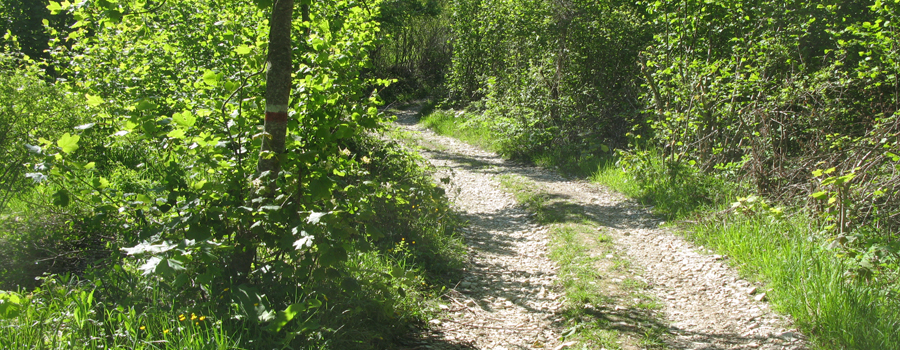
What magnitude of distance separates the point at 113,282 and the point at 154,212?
0.68 m

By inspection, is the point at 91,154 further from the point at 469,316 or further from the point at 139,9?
the point at 469,316

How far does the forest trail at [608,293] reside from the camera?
4473 mm

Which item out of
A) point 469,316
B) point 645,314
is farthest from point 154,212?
point 645,314

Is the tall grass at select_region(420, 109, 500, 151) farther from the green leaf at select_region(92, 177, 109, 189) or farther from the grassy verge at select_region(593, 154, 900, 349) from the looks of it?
the green leaf at select_region(92, 177, 109, 189)

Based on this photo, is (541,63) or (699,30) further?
(541,63)

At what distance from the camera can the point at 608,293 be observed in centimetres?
535

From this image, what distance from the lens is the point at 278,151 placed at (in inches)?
137

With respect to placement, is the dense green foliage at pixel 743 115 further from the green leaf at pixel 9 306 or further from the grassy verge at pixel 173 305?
the green leaf at pixel 9 306

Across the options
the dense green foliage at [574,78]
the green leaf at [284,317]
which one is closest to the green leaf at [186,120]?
the green leaf at [284,317]

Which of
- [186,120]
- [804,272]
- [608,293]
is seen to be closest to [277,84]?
[186,120]

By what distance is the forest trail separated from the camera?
14.7 feet

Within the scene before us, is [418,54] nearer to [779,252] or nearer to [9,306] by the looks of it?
[779,252]

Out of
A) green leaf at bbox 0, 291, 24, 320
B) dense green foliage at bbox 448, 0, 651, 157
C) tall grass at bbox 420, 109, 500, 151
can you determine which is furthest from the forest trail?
tall grass at bbox 420, 109, 500, 151

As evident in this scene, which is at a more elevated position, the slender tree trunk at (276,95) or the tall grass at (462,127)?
the slender tree trunk at (276,95)
